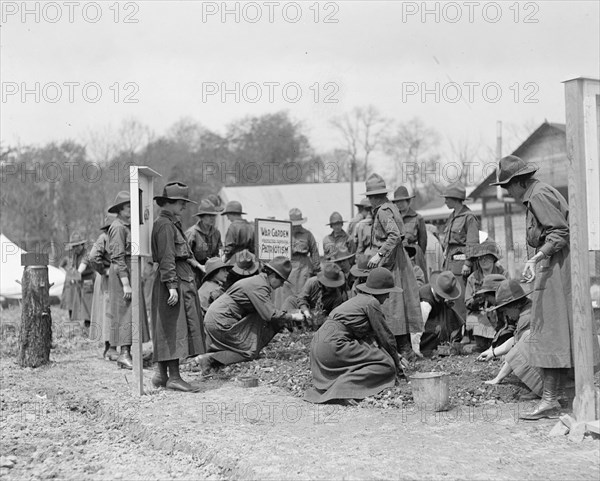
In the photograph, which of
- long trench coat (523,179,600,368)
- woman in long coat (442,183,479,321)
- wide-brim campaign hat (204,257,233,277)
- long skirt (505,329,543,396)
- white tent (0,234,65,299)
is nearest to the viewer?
long trench coat (523,179,600,368)

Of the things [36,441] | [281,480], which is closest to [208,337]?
[36,441]

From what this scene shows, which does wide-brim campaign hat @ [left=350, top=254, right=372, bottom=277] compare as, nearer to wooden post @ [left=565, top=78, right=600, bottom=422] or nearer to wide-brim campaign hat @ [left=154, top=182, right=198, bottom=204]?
wide-brim campaign hat @ [left=154, top=182, right=198, bottom=204]

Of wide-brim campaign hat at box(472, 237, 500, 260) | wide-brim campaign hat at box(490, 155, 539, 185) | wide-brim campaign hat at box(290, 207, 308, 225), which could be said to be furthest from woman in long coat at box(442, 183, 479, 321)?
wide-brim campaign hat at box(290, 207, 308, 225)

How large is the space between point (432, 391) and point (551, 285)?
4.63ft

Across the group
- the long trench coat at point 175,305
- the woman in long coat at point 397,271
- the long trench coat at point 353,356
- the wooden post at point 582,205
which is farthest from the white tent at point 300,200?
the wooden post at point 582,205

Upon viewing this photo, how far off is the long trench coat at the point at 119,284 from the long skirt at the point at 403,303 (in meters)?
3.24

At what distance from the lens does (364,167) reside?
188 feet

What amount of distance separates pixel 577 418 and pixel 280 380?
3646 millimetres

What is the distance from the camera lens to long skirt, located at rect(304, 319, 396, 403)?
23.5 feet

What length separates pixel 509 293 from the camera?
25.2 ft

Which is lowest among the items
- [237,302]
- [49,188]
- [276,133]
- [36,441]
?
[36,441]

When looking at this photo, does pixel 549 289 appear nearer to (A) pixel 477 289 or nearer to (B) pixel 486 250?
(A) pixel 477 289

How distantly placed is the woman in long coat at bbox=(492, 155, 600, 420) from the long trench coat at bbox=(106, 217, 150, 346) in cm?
534

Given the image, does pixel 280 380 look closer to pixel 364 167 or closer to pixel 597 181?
pixel 597 181
